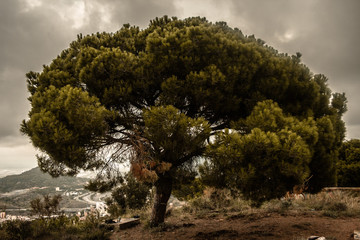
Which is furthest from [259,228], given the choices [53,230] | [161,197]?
[53,230]

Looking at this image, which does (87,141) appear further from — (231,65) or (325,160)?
(325,160)

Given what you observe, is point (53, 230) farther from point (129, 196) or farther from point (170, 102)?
point (170, 102)

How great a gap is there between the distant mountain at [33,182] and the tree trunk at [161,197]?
1169 inches

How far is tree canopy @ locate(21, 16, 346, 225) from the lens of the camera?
414cm

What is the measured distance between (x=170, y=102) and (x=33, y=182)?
40007 mm

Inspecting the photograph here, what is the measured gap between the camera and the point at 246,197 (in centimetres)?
414

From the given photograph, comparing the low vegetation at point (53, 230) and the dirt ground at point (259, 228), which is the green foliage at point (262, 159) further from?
the low vegetation at point (53, 230)

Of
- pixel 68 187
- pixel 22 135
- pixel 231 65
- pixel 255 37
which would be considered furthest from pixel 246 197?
pixel 68 187

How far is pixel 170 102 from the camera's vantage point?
5035 millimetres

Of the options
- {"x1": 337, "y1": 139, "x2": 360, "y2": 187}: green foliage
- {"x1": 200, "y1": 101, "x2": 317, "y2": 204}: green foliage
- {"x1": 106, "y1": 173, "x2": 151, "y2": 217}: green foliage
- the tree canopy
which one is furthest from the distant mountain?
{"x1": 200, "y1": 101, "x2": 317, "y2": 204}: green foliage

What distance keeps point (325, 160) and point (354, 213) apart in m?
3.70

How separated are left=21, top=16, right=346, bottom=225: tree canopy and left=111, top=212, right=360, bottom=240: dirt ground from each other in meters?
1.00

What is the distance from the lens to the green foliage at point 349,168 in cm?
1251

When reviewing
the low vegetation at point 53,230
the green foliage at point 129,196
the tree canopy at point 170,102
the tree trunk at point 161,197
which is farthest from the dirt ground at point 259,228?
the green foliage at point 129,196
